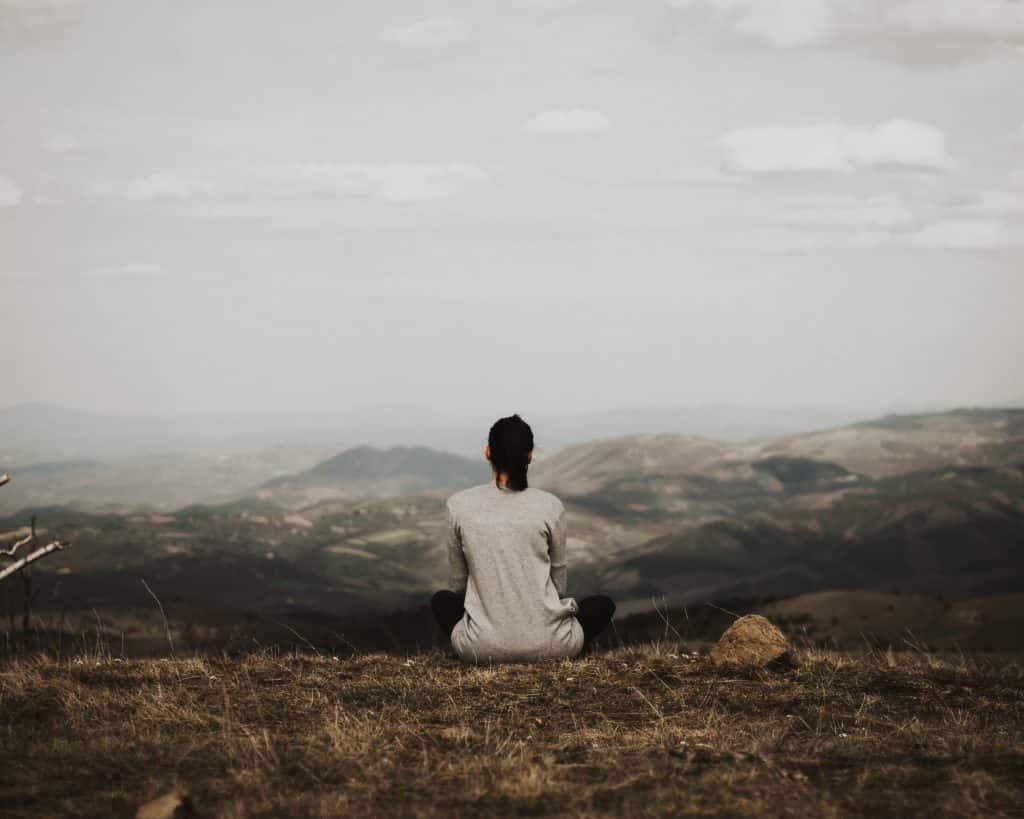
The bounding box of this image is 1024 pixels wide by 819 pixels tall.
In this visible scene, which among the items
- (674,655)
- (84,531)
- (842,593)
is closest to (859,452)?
(84,531)

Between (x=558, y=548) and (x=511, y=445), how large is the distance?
3.05 feet

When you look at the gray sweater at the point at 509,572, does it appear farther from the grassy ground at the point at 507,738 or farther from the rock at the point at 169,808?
the rock at the point at 169,808

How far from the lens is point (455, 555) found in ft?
30.2

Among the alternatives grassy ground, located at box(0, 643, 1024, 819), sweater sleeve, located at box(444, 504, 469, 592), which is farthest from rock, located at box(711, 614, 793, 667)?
sweater sleeve, located at box(444, 504, 469, 592)

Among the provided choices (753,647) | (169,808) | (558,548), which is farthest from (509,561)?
(169,808)

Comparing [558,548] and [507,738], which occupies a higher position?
[558,548]

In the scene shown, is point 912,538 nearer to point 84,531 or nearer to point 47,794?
point 84,531

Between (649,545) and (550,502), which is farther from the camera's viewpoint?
(649,545)

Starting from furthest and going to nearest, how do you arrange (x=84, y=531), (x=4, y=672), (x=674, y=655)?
(x=84, y=531) → (x=674, y=655) → (x=4, y=672)

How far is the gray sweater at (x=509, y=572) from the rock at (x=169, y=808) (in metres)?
3.66

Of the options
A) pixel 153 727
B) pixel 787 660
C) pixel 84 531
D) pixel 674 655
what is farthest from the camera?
pixel 84 531

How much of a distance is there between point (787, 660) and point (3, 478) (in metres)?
6.72

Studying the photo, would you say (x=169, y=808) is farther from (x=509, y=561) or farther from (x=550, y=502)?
(x=550, y=502)

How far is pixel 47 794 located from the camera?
19.8 ft
